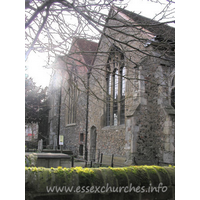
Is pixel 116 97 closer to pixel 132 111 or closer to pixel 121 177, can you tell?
pixel 132 111

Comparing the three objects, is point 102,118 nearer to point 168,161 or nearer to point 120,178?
point 168,161

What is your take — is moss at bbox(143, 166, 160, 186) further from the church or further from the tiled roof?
the church

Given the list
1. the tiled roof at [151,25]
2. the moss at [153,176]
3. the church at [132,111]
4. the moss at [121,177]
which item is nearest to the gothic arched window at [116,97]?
the church at [132,111]

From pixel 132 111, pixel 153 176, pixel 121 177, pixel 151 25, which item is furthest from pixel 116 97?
pixel 121 177

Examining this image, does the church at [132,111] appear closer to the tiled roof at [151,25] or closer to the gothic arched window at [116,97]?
the gothic arched window at [116,97]

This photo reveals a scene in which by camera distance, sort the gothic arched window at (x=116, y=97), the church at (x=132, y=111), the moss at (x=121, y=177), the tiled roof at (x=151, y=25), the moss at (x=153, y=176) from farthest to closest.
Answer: the gothic arched window at (x=116, y=97), the church at (x=132, y=111), the tiled roof at (x=151, y=25), the moss at (x=153, y=176), the moss at (x=121, y=177)

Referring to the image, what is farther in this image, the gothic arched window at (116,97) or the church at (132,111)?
the gothic arched window at (116,97)

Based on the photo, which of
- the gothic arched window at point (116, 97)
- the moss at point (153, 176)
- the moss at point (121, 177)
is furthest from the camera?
the gothic arched window at point (116, 97)

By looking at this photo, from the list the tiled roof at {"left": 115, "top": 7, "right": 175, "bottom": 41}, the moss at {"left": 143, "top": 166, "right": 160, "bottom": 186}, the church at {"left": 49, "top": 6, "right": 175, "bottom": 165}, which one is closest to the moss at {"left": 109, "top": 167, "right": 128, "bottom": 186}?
the moss at {"left": 143, "top": 166, "right": 160, "bottom": 186}

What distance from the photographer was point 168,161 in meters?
8.57

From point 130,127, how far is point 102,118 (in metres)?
3.94
